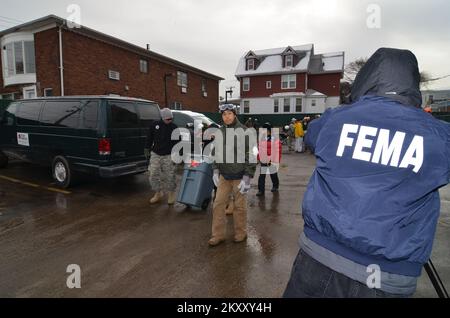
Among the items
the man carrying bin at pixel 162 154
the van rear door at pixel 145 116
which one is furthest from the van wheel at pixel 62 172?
the man carrying bin at pixel 162 154

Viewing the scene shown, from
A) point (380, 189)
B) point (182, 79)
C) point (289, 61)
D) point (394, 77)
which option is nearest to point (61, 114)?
point (394, 77)

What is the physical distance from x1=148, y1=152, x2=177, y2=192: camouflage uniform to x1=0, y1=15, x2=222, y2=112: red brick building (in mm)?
13983

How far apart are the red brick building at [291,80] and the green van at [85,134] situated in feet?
100

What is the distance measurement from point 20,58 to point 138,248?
20.4m

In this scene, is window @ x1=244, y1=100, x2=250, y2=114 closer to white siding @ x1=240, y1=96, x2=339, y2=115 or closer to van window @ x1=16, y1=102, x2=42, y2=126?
white siding @ x1=240, y1=96, x2=339, y2=115

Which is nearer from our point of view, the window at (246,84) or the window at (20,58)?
the window at (20,58)

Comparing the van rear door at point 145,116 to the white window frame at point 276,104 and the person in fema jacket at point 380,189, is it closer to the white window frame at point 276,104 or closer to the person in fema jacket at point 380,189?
the person in fema jacket at point 380,189

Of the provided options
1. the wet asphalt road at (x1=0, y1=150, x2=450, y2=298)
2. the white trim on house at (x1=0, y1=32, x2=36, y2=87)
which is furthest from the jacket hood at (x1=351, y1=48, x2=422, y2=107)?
the white trim on house at (x1=0, y1=32, x2=36, y2=87)

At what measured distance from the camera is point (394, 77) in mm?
1621

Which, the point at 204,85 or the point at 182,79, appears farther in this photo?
the point at 204,85

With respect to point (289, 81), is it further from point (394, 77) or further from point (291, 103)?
point (394, 77)

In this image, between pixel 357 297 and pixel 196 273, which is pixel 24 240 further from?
pixel 357 297

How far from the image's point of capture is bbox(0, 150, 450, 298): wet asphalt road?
326 cm

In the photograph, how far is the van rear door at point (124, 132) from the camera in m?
6.51
